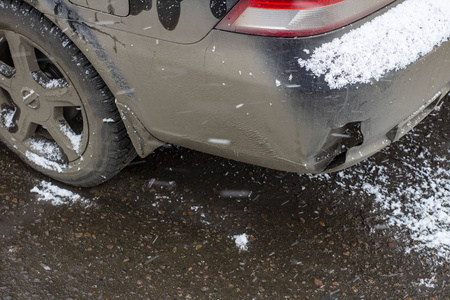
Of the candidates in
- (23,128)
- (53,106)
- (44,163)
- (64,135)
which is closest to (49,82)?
(53,106)

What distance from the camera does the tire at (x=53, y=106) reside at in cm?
217

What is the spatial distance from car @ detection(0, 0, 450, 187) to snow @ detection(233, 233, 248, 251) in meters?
0.58

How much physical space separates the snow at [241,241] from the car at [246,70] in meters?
0.58

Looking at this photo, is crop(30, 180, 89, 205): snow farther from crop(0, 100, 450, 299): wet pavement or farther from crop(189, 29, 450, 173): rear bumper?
crop(189, 29, 450, 173): rear bumper

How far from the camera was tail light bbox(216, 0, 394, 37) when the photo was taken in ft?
5.37

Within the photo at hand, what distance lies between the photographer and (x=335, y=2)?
1657 millimetres

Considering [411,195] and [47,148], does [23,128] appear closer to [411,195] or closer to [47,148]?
[47,148]

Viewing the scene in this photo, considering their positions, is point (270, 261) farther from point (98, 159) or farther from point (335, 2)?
point (335, 2)

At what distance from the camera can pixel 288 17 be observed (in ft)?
5.38

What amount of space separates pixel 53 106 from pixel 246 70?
1.17 m

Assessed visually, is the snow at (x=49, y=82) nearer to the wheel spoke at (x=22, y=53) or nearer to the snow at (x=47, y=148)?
the wheel spoke at (x=22, y=53)

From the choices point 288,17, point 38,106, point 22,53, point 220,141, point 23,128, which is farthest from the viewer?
point 23,128

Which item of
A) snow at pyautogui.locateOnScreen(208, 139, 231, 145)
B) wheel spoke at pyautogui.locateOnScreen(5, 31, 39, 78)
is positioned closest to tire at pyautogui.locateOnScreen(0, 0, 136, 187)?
wheel spoke at pyautogui.locateOnScreen(5, 31, 39, 78)

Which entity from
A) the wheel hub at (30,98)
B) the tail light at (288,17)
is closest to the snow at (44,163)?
the wheel hub at (30,98)
